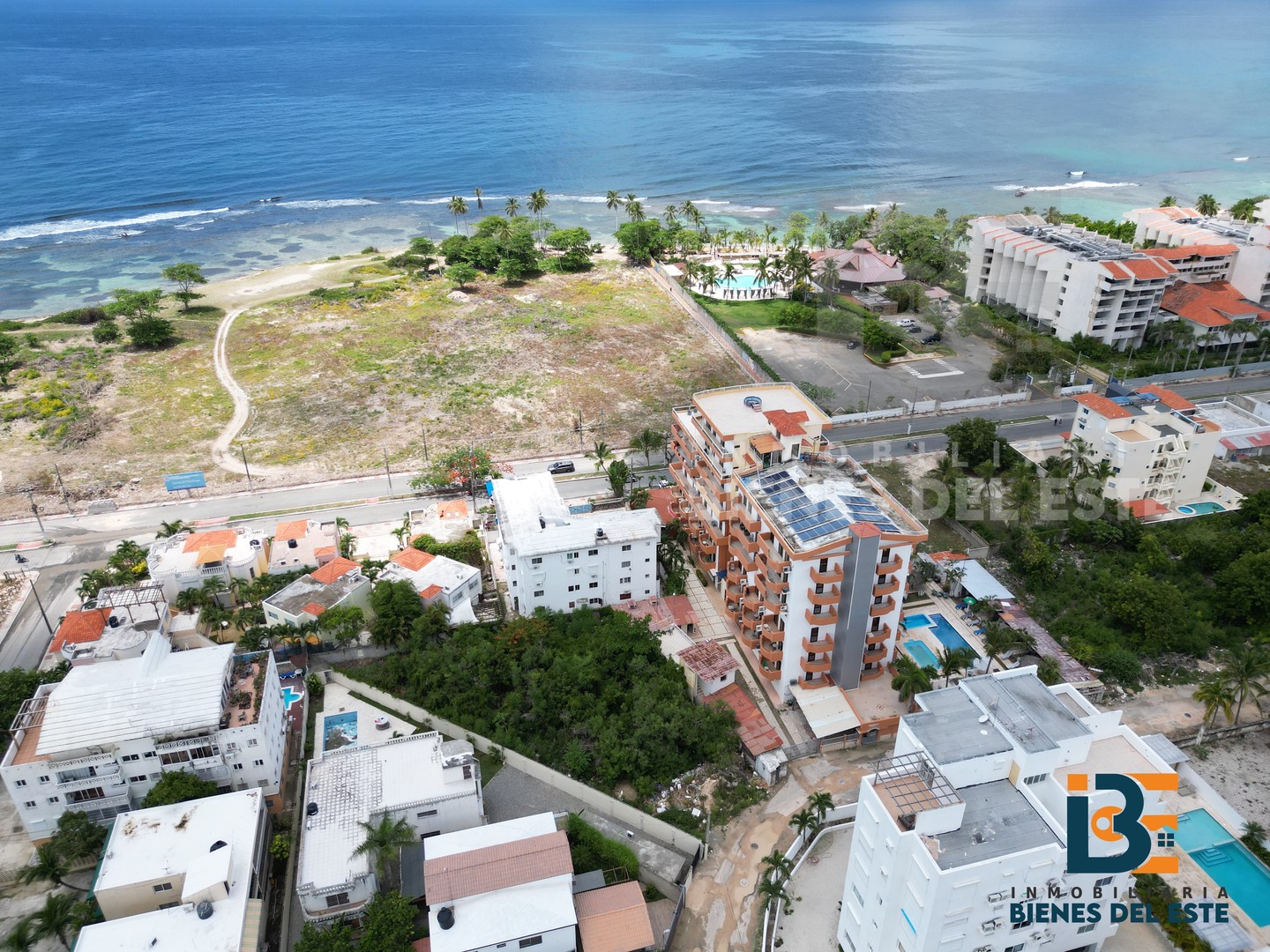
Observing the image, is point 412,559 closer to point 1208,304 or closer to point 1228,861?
point 1228,861

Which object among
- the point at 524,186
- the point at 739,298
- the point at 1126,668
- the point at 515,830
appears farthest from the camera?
the point at 524,186

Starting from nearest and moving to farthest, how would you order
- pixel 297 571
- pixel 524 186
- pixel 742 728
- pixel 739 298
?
1. pixel 742 728
2. pixel 297 571
3. pixel 739 298
4. pixel 524 186

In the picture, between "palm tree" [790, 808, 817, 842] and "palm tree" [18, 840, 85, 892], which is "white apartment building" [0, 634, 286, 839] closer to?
"palm tree" [18, 840, 85, 892]

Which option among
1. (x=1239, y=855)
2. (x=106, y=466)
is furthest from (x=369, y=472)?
(x=1239, y=855)

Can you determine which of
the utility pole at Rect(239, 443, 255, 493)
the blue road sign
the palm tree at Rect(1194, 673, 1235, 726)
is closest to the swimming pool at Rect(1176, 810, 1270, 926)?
the palm tree at Rect(1194, 673, 1235, 726)

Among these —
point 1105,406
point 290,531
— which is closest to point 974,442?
point 1105,406

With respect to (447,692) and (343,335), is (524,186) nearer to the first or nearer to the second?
(343,335)
